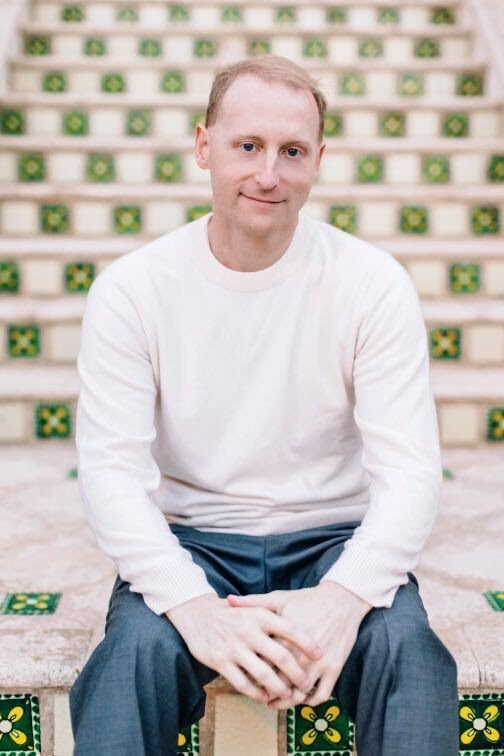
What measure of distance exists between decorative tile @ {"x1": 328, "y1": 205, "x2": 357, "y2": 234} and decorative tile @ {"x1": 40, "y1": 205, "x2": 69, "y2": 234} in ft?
3.18

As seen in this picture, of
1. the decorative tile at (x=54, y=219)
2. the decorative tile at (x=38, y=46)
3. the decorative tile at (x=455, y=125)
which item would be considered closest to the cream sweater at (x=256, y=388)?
the decorative tile at (x=54, y=219)

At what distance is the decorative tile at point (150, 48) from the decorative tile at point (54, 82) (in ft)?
1.48

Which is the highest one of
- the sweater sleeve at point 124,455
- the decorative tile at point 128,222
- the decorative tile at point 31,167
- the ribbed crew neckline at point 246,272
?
the decorative tile at point 31,167

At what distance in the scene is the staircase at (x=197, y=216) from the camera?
1.41m

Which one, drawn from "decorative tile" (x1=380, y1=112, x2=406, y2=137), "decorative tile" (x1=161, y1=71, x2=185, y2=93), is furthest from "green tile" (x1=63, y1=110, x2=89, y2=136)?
"decorative tile" (x1=380, y1=112, x2=406, y2=137)

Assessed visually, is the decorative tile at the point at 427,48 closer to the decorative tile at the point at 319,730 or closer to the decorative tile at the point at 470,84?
the decorative tile at the point at 470,84

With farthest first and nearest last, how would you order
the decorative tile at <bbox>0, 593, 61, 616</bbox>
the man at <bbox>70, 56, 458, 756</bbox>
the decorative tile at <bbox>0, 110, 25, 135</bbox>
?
the decorative tile at <bbox>0, 110, 25, 135</bbox> < the decorative tile at <bbox>0, 593, 61, 616</bbox> < the man at <bbox>70, 56, 458, 756</bbox>

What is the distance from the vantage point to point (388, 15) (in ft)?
14.0

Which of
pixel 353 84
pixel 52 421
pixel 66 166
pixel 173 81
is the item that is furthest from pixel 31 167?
pixel 353 84

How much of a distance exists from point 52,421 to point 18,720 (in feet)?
4.65

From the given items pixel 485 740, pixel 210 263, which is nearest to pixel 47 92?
pixel 210 263

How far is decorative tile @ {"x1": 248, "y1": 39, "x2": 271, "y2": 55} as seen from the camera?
13.3 ft

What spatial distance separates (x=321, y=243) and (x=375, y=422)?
31 cm

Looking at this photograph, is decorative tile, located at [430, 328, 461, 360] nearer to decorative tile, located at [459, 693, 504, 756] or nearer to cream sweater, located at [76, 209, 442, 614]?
cream sweater, located at [76, 209, 442, 614]
